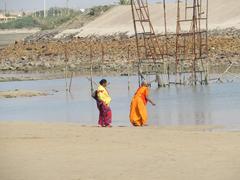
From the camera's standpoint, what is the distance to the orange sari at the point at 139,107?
44.9 feet

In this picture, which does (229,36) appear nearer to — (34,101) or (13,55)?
(13,55)

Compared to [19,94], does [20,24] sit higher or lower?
higher

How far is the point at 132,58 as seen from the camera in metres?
37.7

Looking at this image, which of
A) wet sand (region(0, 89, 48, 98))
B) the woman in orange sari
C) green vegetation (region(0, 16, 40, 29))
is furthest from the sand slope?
green vegetation (region(0, 16, 40, 29))

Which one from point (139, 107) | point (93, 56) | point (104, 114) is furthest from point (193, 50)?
point (104, 114)

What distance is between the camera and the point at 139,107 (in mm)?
13695

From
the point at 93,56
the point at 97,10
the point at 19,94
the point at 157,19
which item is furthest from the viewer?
the point at 97,10

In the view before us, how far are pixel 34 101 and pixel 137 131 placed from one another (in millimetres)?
10986

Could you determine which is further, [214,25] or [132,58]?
[214,25]

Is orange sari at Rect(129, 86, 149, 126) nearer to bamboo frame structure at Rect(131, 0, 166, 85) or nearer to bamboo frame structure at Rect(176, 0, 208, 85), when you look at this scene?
bamboo frame structure at Rect(131, 0, 166, 85)

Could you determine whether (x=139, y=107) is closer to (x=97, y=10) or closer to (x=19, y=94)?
(x=19, y=94)

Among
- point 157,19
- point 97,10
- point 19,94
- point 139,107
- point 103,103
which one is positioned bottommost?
point 19,94

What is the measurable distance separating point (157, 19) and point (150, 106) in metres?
43.2

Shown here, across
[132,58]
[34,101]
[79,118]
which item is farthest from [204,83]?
[132,58]
